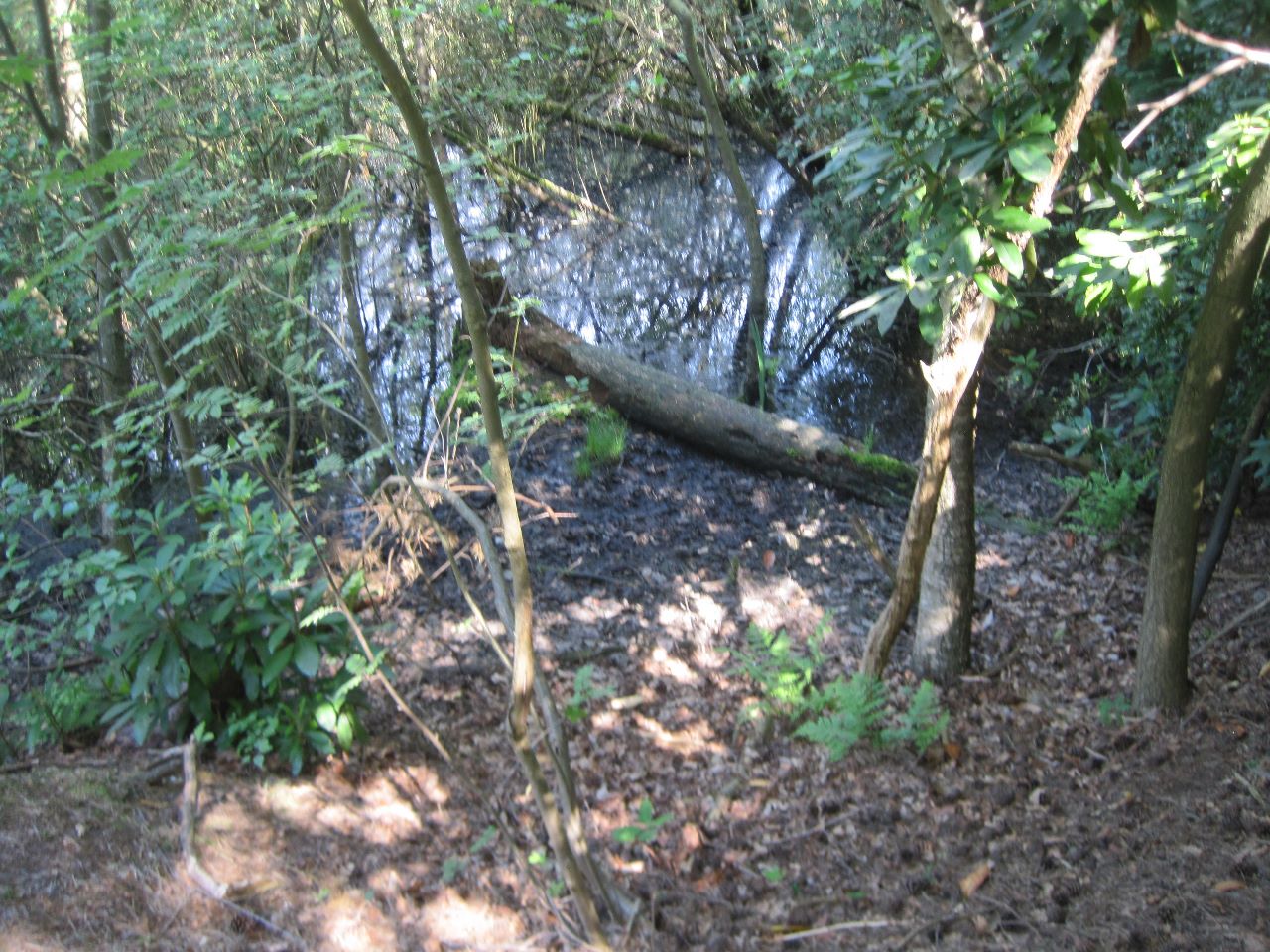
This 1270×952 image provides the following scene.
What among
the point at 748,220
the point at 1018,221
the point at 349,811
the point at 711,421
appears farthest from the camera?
the point at 748,220

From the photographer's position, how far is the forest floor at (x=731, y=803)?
3.14 m

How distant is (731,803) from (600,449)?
371cm

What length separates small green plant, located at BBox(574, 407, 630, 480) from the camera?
24.1 ft

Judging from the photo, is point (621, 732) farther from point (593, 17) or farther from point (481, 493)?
point (593, 17)

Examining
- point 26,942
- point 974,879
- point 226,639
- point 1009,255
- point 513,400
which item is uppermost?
point 1009,255

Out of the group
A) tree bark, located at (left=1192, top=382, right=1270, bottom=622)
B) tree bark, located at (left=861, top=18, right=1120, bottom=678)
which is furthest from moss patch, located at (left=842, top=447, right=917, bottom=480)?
tree bark, located at (left=861, top=18, right=1120, bottom=678)

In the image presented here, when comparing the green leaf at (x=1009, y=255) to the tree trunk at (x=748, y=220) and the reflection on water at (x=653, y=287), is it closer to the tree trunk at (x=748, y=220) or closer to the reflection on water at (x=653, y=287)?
the tree trunk at (x=748, y=220)

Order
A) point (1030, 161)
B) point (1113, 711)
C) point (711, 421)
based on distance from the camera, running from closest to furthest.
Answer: point (1030, 161) < point (1113, 711) < point (711, 421)

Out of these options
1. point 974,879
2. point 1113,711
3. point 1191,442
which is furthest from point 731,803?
point 1191,442

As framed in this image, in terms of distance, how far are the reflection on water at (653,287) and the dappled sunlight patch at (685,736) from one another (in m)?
3.78

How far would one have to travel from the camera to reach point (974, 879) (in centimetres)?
347

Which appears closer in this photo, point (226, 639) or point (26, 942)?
point (26, 942)

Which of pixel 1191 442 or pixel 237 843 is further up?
pixel 1191 442

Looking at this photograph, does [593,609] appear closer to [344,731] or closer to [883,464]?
[344,731]
